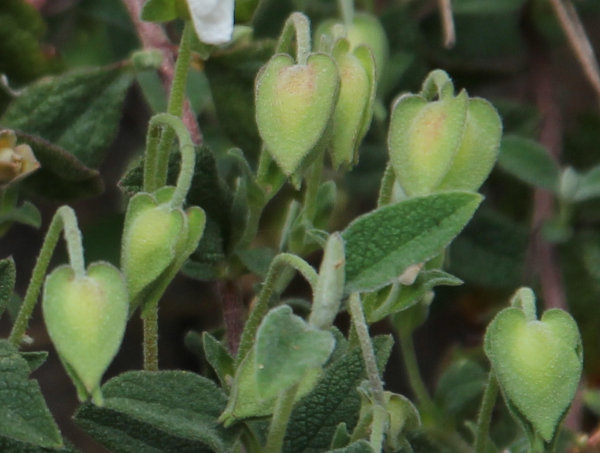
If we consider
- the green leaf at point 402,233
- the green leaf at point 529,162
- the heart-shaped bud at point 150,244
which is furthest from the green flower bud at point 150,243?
the green leaf at point 529,162

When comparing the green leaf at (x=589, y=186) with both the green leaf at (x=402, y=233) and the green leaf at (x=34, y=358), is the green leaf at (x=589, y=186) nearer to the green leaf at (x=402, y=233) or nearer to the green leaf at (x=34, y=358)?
the green leaf at (x=402, y=233)

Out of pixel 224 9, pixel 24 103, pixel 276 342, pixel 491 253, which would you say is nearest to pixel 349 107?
pixel 224 9

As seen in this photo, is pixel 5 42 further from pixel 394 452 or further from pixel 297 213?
pixel 394 452

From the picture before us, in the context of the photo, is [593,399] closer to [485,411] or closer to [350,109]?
[485,411]

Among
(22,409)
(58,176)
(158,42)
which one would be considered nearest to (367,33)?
(158,42)

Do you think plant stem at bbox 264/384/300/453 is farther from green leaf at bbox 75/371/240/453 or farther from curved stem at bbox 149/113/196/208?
curved stem at bbox 149/113/196/208
